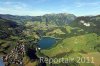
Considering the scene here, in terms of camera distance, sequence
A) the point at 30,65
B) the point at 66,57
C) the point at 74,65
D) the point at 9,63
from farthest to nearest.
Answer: the point at 66,57
the point at 74,65
the point at 30,65
the point at 9,63

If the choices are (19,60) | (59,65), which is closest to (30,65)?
(19,60)

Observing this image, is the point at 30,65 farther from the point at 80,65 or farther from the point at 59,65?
the point at 80,65

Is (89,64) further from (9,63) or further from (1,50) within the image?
(1,50)

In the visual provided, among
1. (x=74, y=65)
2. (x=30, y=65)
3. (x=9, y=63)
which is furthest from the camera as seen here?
(x=74, y=65)

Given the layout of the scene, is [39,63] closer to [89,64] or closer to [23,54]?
[23,54]

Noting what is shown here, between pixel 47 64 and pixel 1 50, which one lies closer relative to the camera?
pixel 47 64

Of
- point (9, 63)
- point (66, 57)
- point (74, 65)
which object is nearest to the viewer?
point (9, 63)

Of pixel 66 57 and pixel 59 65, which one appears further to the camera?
pixel 66 57

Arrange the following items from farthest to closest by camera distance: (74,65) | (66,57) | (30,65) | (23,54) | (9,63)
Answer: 1. (66,57)
2. (23,54)
3. (74,65)
4. (30,65)
5. (9,63)

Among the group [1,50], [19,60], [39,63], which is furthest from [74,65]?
[1,50]
